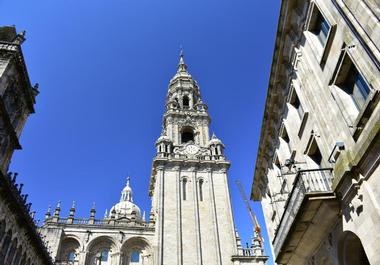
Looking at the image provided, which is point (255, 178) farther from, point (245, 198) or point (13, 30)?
point (245, 198)

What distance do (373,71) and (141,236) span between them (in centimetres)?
Answer: 3569

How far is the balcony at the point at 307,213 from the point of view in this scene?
9.27 m

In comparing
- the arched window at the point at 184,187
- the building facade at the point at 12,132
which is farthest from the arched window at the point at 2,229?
the arched window at the point at 184,187

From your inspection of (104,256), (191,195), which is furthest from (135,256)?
(191,195)

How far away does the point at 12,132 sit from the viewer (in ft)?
64.4

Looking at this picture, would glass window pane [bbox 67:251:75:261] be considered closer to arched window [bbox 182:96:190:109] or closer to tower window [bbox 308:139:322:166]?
arched window [bbox 182:96:190:109]

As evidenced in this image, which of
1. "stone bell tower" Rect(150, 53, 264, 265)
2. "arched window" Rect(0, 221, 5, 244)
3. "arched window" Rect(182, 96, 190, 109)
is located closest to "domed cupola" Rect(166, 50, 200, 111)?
"arched window" Rect(182, 96, 190, 109)

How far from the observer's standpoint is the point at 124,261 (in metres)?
37.0

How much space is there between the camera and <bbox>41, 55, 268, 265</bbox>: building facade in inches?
1438

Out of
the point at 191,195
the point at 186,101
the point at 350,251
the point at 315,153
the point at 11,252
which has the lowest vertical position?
the point at 350,251

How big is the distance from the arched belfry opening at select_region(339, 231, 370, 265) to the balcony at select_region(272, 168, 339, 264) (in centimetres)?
66

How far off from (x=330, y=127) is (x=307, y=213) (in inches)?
113

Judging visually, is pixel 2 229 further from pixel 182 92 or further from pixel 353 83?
pixel 182 92

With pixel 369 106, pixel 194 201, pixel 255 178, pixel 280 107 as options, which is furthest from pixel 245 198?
pixel 369 106
